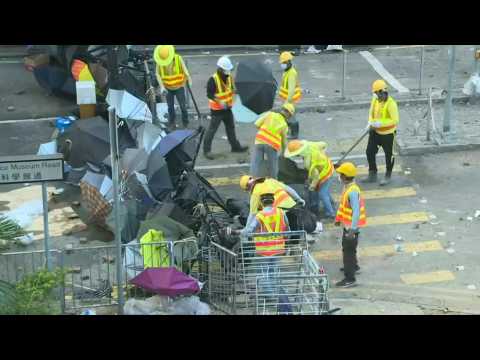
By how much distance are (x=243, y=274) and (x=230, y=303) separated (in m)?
0.47

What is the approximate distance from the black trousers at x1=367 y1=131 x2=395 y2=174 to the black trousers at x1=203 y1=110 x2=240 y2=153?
94.1 inches

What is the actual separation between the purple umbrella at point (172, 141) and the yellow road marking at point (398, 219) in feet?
9.31

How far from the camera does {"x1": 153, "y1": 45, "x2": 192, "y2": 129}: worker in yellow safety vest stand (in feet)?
50.7

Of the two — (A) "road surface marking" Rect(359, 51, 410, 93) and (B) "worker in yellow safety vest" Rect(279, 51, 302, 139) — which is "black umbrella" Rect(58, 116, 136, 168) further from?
(A) "road surface marking" Rect(359, 51, 410, 93)

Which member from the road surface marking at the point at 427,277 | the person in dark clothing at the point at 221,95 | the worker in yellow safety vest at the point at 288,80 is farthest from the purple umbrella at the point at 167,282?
the worker in yellow safety vest at the point at 288,80

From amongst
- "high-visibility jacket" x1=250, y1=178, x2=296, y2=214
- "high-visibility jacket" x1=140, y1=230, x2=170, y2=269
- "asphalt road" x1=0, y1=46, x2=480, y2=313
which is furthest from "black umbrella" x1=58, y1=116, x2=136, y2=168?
"high-visibility jacket" x1=250, y1=178, x2=296, y2=214

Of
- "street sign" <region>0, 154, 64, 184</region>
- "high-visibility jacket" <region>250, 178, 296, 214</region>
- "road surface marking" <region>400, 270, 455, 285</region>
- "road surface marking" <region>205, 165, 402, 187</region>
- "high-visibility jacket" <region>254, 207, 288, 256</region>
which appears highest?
"road surface marking" <region>205, 165, 402, 187</region>

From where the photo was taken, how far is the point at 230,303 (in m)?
10.4

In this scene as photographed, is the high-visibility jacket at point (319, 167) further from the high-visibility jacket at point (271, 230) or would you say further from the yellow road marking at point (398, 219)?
the high-visibility jacket at point (271, 230)

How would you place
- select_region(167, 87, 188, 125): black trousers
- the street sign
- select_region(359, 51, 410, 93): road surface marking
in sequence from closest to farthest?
the street sign → select_region(167, 87, 188, 125): black trousers → select_region(359, 51, 410, 93): road surface marking

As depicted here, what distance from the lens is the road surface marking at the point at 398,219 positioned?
13.0 m

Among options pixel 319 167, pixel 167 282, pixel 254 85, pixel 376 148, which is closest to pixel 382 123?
pixel 376 148
